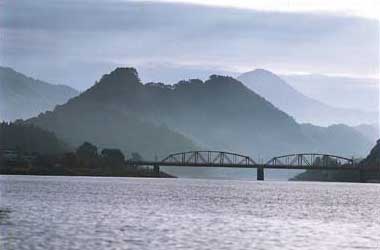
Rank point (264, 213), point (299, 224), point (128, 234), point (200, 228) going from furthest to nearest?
point (264, 213) < point (299, 224) < point (200, 228) < point (128, 234)

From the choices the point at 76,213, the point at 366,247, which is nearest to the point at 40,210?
the point at 76,213

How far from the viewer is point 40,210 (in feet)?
321

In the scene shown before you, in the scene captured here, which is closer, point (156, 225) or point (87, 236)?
point (87, 236)

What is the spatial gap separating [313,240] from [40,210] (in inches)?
1400

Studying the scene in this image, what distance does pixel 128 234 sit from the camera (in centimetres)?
7069

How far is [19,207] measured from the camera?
103m

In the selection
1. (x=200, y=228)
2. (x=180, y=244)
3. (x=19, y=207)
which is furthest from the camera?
(x=19, y=207)

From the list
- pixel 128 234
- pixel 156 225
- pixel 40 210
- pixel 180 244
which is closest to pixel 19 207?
pixel 40 210

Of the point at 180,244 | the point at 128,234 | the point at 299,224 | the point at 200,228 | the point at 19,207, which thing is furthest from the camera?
the point at 19,207

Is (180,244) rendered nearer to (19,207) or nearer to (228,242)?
(228,242)

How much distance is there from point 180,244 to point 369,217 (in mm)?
52017

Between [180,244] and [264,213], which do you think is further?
[264,213]

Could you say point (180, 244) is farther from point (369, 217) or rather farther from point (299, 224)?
point (369, 217)

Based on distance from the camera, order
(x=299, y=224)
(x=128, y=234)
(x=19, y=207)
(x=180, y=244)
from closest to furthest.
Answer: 1. (x=180, y=244)
2. (x=128, y=234)
3. (x=299, y=224)
4. (x=19, y=207)
